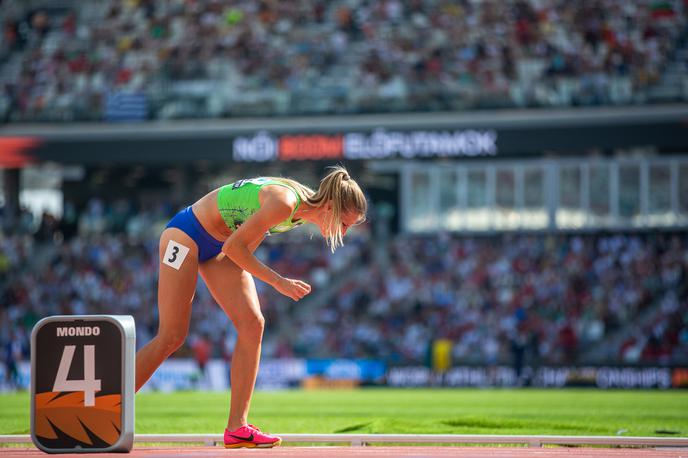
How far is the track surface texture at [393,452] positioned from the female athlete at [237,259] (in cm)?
26

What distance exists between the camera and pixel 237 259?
23.2 feet

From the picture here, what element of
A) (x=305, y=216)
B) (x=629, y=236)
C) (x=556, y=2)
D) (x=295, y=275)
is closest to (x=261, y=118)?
(x=295, y=275)

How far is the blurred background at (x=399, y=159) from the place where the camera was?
25984 mm

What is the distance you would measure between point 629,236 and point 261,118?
9795 mm

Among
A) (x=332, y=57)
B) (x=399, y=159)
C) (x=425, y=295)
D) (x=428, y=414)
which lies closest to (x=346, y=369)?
(x=425, y=295)

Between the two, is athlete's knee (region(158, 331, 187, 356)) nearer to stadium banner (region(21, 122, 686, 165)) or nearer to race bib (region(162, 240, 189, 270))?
race bib (region(162, 240, 189, 270))

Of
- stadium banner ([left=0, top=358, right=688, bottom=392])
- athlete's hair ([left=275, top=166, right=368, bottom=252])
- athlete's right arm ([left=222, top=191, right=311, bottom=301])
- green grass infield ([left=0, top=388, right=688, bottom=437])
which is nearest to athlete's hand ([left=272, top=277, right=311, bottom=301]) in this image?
athlete's right arm ([left=222, top=191, right=311, bottom=301])

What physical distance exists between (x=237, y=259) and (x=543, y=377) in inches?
724

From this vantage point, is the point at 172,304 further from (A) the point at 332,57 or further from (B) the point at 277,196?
(A) the point at 332,57

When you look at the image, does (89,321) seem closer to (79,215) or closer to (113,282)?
(113,282)

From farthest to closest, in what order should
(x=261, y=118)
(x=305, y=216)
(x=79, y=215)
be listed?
(x=79, y=215) < (x=261, y=118) < (x=305, y=216)

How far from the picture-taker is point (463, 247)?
29.0 meters

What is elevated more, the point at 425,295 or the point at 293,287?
the point at 425,295

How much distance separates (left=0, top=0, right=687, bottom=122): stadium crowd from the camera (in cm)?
2700
